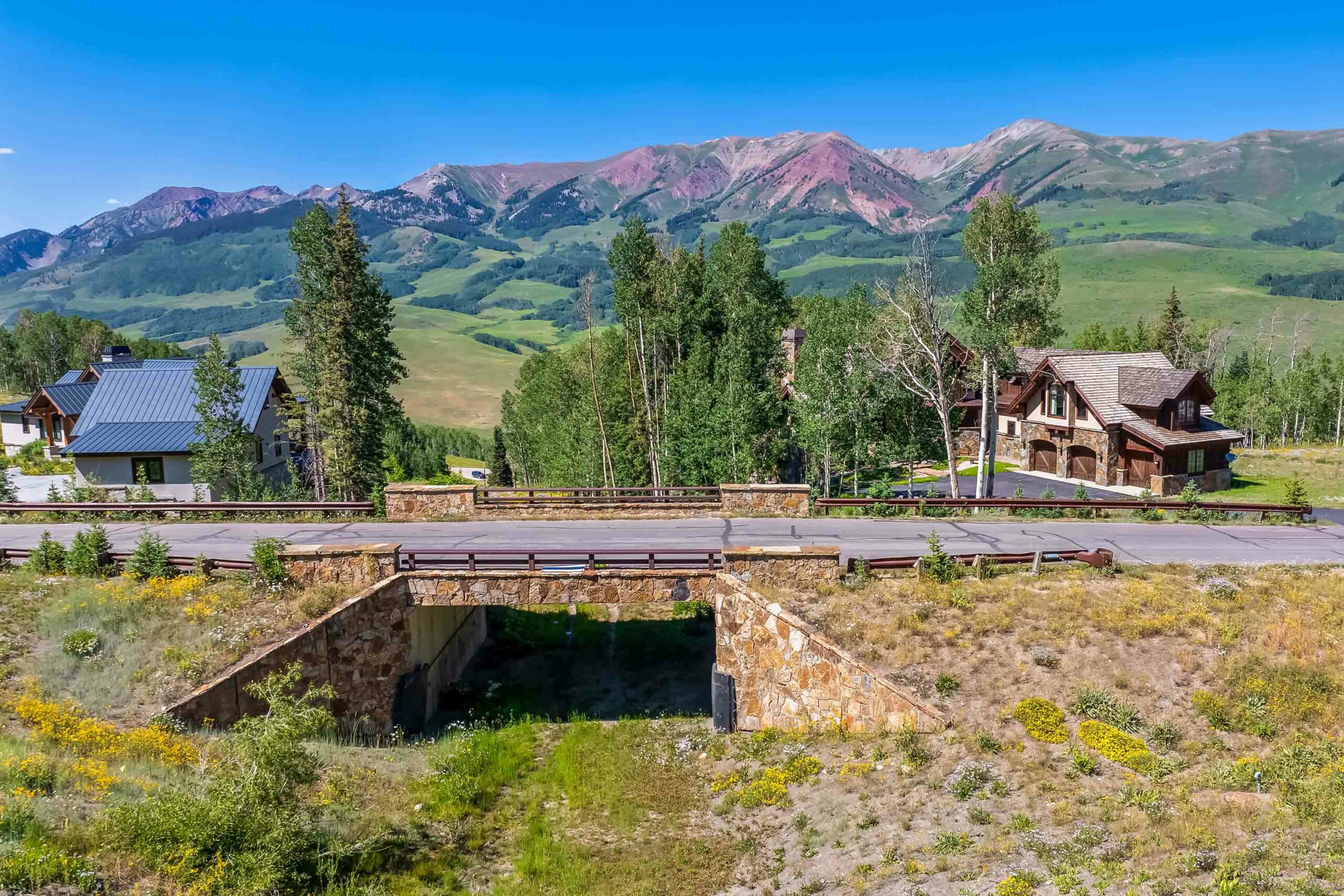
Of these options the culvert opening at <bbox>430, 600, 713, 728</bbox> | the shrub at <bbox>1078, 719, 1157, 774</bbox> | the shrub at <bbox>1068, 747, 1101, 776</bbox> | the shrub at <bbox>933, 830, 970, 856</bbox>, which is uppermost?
the shrub at <bbox>1078, 719, 1157, 774</bbox>

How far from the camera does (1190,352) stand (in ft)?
311

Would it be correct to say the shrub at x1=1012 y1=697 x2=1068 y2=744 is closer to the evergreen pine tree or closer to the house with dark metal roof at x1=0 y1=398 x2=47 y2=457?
the evergreen pine tree

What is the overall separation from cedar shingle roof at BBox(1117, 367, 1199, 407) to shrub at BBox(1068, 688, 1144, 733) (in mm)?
42879

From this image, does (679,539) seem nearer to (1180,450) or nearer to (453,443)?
(1180,450)

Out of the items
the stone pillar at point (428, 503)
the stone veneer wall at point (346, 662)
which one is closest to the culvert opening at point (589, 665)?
the stone veneer wall at point (346, 662)

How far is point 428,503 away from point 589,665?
9528 mm

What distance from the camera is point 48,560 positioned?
24.5m

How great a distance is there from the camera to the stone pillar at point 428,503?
3169 cm

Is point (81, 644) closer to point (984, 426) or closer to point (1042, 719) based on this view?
point (1042, 719)

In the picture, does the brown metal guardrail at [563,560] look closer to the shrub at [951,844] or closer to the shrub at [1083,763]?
the shrub at [951,844]

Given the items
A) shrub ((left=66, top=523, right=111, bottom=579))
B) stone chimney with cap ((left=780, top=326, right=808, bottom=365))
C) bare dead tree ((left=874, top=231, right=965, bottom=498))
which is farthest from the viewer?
stone chimney with cap ((left=780, top=326, right=808, bottom=365))

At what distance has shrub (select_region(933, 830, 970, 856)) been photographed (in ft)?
47.1

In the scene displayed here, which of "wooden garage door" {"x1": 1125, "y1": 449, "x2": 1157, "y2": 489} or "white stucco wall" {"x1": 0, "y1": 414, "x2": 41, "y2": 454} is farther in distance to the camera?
"white stucco wall" {"x1": 0, "y1": 414, "x2": 41, "y2": 454}

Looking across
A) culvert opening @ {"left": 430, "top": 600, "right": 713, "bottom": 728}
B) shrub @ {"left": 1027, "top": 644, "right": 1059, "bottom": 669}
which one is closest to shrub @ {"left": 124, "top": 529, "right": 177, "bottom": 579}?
culvert opening @ {"left": 430, "top": 600, "right": 713, "bottom": 728}
